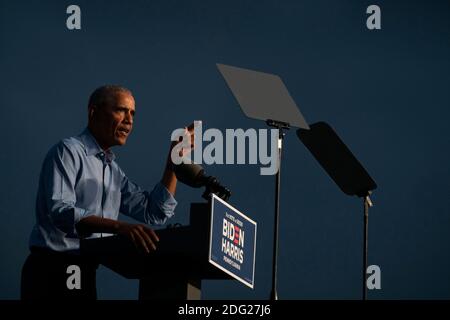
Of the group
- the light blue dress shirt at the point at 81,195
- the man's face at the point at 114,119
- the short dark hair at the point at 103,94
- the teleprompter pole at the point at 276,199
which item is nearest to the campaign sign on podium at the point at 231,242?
the teleprompter pole at the point at 276,199

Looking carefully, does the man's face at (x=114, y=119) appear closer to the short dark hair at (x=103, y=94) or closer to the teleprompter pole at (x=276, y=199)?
the short dark hair at (x=103, y=94)

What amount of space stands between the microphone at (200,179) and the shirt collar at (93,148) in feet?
1.70

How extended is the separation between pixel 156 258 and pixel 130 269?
0.19 meters

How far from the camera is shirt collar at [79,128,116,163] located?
3.55 m

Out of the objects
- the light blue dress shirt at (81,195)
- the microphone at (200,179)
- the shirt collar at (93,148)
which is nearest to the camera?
the microphone at (200,179)

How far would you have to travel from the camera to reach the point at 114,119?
359 cm

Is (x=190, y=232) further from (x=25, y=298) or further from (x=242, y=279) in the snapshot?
(x=25, y=298)

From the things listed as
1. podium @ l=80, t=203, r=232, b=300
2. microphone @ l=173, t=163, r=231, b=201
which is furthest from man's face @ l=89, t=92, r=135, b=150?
podium @ l=80, t=203, r=232, b=300

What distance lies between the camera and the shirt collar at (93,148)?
11.6ft

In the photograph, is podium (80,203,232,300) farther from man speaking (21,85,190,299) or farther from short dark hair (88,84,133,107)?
short dark hair (88,84,133,107)

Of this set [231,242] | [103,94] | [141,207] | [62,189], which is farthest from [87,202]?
[231,242]

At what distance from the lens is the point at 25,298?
3.22 m
